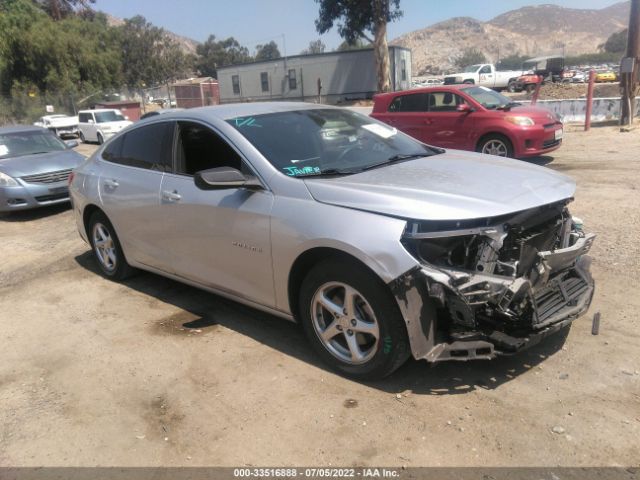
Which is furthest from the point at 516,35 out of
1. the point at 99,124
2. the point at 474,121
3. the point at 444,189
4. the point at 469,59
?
the point at 444,189

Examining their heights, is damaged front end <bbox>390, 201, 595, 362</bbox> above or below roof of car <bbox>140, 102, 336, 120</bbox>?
below

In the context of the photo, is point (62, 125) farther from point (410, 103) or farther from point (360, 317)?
point (360, 317)

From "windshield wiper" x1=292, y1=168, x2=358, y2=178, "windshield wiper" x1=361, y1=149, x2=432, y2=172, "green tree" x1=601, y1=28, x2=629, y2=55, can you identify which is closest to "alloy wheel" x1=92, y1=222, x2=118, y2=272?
"windshield wiper" x1=292, y1=168, x2=358, y2=178

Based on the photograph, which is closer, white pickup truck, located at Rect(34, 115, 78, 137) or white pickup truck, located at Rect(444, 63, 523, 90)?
white pickup truck, located at Rect(34, 115, 78, 137)

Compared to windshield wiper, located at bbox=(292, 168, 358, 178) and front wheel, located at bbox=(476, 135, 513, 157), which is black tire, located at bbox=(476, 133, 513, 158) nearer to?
front wheel, located at bbox=(476, 135, 513, 157)

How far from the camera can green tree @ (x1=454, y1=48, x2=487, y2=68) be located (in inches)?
4631

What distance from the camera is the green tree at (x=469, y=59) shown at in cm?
11764

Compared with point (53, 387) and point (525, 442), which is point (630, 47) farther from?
point (53, 387)

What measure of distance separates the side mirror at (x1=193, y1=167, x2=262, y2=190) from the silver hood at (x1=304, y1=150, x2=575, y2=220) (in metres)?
0.44

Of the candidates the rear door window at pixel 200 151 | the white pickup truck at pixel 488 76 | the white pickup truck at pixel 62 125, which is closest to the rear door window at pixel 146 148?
the rear door window at pixel 200 151

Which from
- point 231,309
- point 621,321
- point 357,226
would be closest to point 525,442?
point 357,226

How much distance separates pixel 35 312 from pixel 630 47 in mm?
16000

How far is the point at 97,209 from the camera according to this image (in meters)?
5.45

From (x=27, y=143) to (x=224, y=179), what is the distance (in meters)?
8.33
